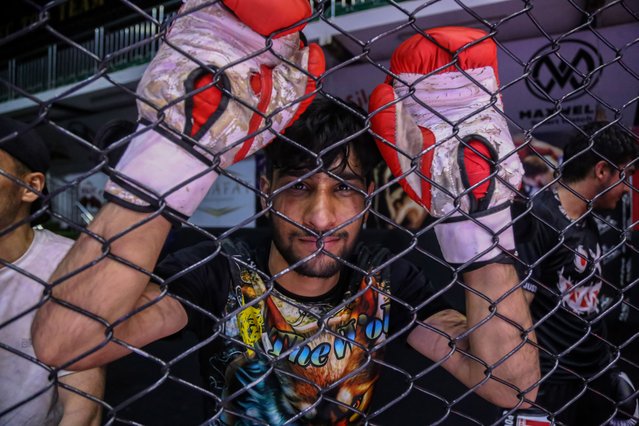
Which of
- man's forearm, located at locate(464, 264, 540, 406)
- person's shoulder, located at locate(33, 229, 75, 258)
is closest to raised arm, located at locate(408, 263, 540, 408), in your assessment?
man's forearm, located at locate(464, 264, 540, 406)

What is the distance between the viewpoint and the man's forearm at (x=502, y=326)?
86cm

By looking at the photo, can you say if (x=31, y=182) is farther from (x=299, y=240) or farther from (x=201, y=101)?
(x=201, y=101)

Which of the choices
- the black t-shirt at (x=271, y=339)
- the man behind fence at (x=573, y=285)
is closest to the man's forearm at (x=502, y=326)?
the black t-shirt at (x=271, y=339)

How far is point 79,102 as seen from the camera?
14.6ft

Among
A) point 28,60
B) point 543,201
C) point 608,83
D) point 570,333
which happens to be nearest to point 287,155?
point 543,201

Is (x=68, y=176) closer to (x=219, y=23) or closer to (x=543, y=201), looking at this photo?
(x=543, y=201)

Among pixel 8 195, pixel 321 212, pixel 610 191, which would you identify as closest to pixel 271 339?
pixel 321 212

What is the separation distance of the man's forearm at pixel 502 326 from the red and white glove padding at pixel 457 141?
4 cm

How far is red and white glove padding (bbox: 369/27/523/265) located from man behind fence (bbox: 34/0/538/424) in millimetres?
39

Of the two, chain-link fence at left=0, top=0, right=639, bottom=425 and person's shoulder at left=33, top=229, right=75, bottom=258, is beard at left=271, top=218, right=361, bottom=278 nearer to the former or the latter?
chain-link fence at left=0, top=0, right=639, bottom=425

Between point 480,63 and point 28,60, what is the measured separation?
214 inches

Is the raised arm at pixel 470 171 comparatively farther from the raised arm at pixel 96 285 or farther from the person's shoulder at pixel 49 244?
the person's shoulder at pixel 49 244

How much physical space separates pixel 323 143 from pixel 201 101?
1.75 feet

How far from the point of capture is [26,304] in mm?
1130
